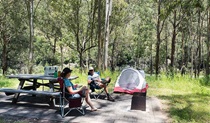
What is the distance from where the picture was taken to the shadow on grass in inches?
237

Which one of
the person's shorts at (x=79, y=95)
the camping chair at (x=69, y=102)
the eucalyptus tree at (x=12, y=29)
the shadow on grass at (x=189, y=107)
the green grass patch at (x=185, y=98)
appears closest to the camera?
the camping chair at (x=69, y=102)

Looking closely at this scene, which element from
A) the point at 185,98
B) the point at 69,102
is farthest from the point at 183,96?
the point at 69,102

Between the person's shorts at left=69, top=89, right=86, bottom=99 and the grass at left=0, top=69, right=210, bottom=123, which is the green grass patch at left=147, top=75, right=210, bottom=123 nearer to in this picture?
the grass at left=0, top=69, right=210, bottom=123

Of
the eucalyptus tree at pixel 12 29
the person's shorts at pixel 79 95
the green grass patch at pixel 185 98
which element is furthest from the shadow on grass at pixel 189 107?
the eucalyptus tree at pixel 12 29

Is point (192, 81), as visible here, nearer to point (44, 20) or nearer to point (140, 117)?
point (140, 117)

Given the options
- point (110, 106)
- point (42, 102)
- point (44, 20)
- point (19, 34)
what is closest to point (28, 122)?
point (42, 102)

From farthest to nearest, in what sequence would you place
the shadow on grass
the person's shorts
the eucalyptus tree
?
the eucalyptus tree, the shadow on grass, the person's shorts

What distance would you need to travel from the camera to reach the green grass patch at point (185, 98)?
6130 millimetres

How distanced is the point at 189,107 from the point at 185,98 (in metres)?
1.26

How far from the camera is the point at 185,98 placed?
8.20 m

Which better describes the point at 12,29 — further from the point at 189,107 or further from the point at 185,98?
the point at 189,107

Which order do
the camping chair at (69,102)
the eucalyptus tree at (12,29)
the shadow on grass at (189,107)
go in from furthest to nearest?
1. the eucalyptus tree at (12,29)
2. the shadow on grass at (189,107)
3. the camping chair at (69,102)

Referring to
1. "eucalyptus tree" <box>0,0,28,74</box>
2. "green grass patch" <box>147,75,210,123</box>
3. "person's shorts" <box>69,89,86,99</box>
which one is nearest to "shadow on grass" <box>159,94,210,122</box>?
"green grass patch" <box>147,75,210,123</box>

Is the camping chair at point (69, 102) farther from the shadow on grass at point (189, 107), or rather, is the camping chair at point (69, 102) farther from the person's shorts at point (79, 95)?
the shadow on grass at point (189, 107)
